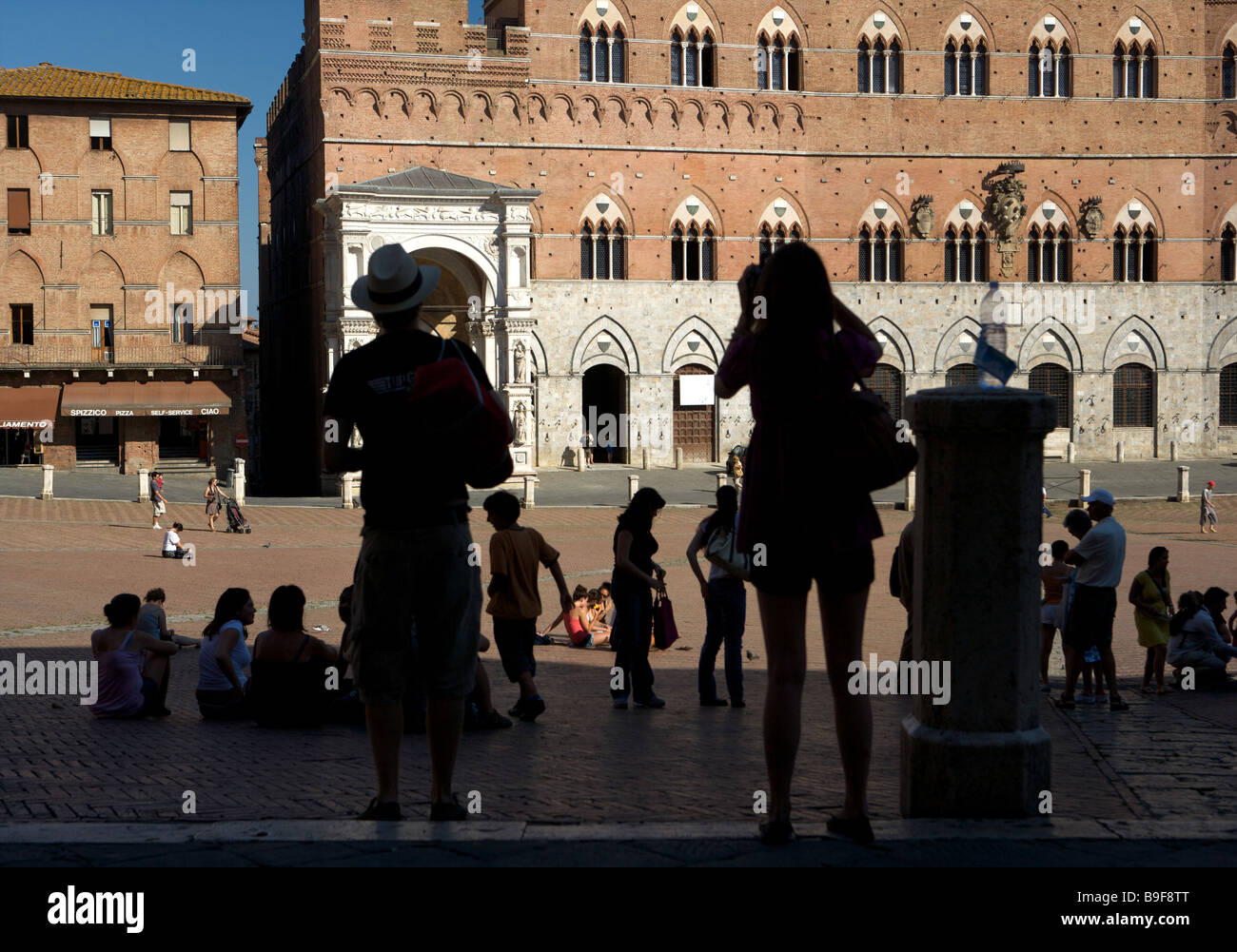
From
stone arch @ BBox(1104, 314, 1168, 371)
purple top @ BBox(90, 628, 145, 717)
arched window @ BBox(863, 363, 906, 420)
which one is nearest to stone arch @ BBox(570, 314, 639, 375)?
arched window @ BBox(863, 363, 906, 420)

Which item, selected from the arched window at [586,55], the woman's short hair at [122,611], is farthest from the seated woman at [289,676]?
the arched window at [586,55]

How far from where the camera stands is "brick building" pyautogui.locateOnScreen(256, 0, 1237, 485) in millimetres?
42406

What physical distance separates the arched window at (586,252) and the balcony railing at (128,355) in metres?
11.1

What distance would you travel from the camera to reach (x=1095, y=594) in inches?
418

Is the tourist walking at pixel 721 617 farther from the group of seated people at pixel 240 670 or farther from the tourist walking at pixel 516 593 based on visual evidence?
the group of seated people at pixel 240 670

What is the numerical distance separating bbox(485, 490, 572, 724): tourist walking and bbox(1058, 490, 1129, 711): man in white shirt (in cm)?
393

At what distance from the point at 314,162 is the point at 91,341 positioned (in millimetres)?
8938

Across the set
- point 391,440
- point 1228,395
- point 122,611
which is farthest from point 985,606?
point 1228,395

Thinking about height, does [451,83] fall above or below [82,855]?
above

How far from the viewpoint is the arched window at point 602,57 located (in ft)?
144

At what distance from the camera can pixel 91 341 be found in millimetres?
43781

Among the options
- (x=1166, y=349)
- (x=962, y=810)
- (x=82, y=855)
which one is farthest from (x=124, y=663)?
(x=1166, y=349)

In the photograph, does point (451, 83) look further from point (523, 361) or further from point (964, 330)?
point (964, 330)
